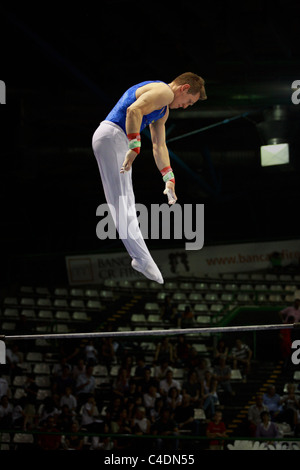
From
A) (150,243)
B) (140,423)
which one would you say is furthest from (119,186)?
(150,243)

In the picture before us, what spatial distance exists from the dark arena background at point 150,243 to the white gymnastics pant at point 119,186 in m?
0.66

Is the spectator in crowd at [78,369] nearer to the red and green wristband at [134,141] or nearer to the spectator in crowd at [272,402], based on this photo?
the spectator in crowd at [272,402]

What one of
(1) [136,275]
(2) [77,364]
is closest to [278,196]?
(1) [136,275]

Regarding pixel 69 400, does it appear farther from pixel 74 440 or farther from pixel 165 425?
pixel 165 425

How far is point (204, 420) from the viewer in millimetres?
11383

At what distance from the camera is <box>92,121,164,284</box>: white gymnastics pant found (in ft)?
19.6

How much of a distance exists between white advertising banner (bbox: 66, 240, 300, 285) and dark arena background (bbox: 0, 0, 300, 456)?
37 millimetres

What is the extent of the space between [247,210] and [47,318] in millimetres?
6554

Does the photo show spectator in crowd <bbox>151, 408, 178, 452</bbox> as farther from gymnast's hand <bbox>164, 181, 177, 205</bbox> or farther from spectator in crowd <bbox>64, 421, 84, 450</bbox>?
gymnast's hand <bbox>164, 181, 177, 205</bbox>

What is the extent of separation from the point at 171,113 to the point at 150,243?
6.81 m

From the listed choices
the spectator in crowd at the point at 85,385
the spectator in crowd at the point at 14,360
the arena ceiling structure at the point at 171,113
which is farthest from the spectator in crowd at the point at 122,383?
the arena ceiling structure at the point at 171,113

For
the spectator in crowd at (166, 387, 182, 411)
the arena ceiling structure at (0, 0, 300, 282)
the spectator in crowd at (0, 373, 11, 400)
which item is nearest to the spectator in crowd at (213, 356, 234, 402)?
the spectator in crowd at (166, 387, 182, 411)

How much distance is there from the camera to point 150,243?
62.5 feet

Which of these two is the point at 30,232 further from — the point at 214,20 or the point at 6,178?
the point at 214,20
